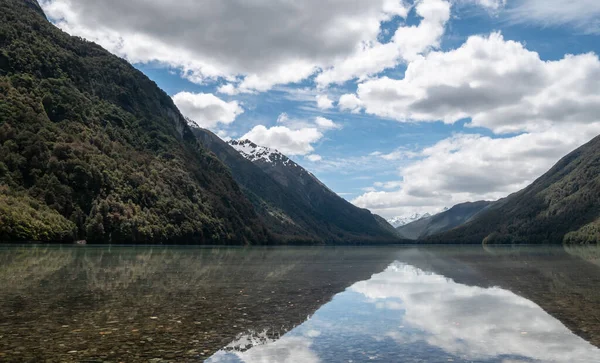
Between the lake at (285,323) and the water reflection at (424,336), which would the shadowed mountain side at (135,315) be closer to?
the lake at (285,323)

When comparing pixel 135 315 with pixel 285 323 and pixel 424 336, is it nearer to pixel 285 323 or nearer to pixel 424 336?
pixel 285 323

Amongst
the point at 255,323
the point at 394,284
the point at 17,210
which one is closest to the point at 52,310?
the point at 255,323

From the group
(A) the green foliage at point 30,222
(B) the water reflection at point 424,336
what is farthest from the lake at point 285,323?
(A) the green foliage at point 30,222

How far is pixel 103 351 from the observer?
13.3 metres

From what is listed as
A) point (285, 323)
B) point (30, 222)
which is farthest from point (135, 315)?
point (30, 222)

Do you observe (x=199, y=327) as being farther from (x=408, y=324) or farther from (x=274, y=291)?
(x=274, y=291)

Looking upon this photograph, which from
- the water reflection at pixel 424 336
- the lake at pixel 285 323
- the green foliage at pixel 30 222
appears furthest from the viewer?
the green foliage at pixel 30 222

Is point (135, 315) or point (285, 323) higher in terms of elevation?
point (135, 315)

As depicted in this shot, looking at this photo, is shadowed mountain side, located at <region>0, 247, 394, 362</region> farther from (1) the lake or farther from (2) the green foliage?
(2) the green foliage

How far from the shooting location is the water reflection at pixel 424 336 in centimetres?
1422

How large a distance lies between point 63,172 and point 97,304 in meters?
152

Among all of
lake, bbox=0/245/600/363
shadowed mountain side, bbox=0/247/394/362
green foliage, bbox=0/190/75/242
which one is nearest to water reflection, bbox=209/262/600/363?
lake, bbox=0/245/600/363

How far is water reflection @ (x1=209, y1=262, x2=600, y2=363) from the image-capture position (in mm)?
14219

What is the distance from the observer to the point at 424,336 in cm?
1738
